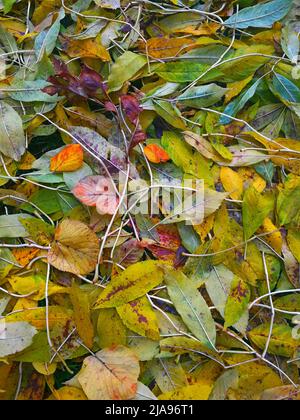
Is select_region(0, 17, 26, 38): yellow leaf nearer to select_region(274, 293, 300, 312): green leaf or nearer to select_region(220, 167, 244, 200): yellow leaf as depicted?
select_region(220, 167, 244, 200): yellow leaf

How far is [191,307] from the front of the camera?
0.62 m

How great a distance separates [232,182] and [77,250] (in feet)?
0.78

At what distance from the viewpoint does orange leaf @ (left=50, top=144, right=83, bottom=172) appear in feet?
2.16

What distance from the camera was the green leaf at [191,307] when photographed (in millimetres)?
608

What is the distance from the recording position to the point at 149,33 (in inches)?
29.4

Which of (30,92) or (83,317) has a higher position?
(30,92)

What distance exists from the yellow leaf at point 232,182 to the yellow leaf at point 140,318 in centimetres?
20

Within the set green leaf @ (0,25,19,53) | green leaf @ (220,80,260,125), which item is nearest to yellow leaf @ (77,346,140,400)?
green leaf @ (220,80,260,125)

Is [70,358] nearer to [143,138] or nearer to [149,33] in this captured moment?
[143,138]

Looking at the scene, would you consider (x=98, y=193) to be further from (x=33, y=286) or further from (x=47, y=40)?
(x=47, y=40)

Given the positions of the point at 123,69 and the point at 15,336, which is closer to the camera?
the point at 15,336

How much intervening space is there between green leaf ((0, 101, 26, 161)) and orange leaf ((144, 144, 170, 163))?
7.0 inches

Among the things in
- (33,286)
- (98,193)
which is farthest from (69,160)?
(33,286)

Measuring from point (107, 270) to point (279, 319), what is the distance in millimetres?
241
